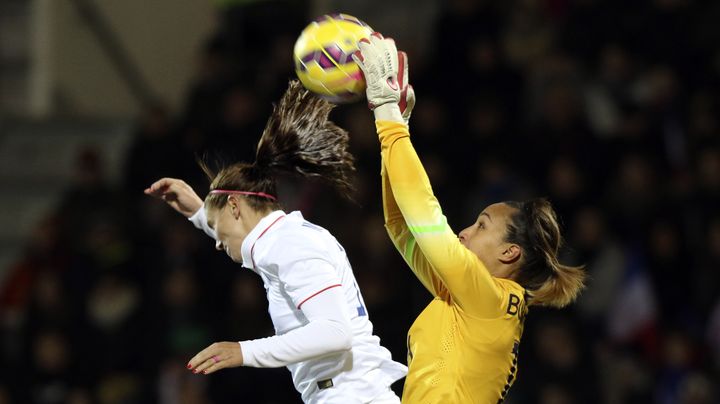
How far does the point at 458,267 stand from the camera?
146 inches

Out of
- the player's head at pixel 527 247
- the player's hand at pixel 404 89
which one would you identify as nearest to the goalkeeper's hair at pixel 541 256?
the player's head at pixel 527 247

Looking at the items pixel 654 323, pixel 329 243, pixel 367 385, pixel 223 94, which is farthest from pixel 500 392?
pixel 223 94

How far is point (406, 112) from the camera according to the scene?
12.9 ft

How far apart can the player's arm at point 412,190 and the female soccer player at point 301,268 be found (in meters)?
0.30

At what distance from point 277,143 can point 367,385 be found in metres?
0.79

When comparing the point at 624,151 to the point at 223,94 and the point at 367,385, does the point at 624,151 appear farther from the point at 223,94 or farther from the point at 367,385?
the point at 367,385

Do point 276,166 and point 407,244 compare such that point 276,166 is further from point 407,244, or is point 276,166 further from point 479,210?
point 479,210

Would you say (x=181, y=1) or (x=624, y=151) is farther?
(x=181, y=1)

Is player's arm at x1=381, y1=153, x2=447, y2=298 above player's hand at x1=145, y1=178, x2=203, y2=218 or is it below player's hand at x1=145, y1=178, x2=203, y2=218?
below

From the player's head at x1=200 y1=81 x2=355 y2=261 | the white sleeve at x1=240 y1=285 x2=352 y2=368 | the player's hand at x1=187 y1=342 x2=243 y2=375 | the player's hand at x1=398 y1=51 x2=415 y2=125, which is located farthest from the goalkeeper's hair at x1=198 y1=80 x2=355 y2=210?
the player's hand at x1=187 y1=342 x2=243 y2=375

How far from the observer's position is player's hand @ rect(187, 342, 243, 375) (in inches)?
139

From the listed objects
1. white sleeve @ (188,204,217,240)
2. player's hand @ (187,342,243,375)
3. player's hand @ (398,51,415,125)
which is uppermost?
player's hand @ (398,51,415,125)

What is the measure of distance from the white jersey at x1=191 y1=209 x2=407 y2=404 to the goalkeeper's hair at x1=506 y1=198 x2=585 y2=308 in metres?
0.49

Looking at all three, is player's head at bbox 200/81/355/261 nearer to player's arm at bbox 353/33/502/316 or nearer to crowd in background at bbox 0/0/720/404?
player's arm at bbox 353/33/502/316
